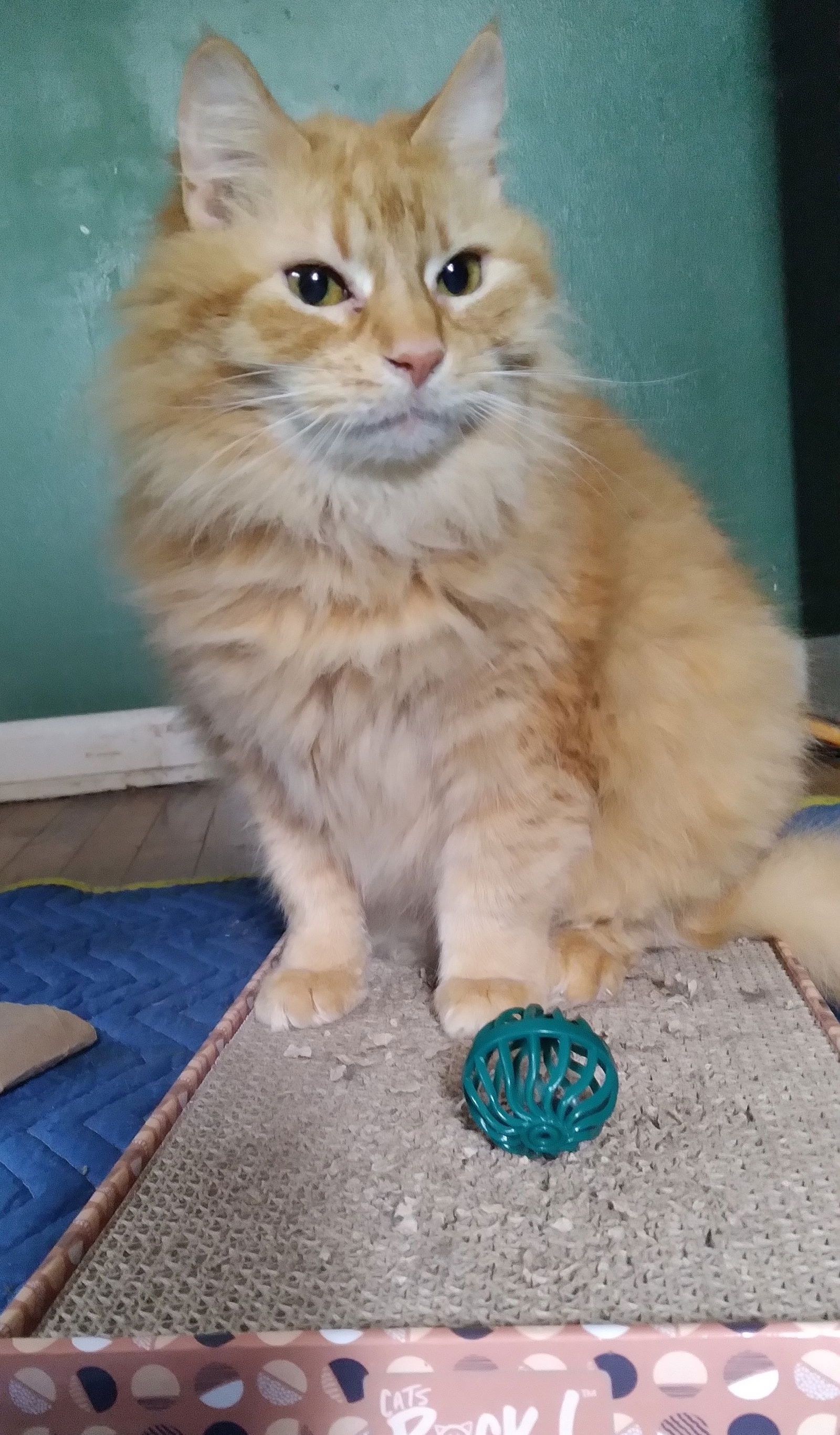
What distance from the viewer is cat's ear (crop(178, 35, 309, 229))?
0.89 meters

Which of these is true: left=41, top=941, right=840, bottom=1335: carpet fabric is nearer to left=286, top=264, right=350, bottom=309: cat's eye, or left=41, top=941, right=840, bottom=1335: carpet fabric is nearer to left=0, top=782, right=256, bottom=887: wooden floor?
left=286, top=264, right=350, bottom=309: cat's eye

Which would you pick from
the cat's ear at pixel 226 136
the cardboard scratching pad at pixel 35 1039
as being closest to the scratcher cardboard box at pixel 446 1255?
the cardboard scratching pad at pixel 35 1039

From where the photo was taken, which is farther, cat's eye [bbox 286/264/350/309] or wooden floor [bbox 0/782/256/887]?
wooden floor [bbox 0/782/256/887]

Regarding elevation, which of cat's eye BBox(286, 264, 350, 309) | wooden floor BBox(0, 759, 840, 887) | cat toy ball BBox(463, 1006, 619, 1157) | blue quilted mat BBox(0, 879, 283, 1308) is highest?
cat's eye BBox(286, 264, 350, 309)

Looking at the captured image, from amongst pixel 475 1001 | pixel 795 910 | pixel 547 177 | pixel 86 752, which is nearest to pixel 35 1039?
pixel 475 1001

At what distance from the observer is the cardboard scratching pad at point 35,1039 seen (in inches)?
43.3

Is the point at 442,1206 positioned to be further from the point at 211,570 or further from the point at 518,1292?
the point at 211,570

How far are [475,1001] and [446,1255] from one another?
322 millimetres

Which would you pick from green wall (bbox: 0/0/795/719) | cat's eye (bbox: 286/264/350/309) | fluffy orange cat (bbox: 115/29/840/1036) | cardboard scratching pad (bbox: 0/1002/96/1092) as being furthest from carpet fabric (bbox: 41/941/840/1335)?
green wall (bbox: 0/0/795/719)

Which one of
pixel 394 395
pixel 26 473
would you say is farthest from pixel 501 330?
pixel 26 473

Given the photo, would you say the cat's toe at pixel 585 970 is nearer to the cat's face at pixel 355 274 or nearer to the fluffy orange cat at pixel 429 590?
the fluffy orange cat at pixel 429 590

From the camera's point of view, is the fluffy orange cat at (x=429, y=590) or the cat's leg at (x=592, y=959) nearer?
the fluffy orange cat at (x=429, y=590)

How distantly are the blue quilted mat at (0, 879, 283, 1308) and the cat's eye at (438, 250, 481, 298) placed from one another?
0.94 m

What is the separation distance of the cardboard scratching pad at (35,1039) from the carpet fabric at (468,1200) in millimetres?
287
